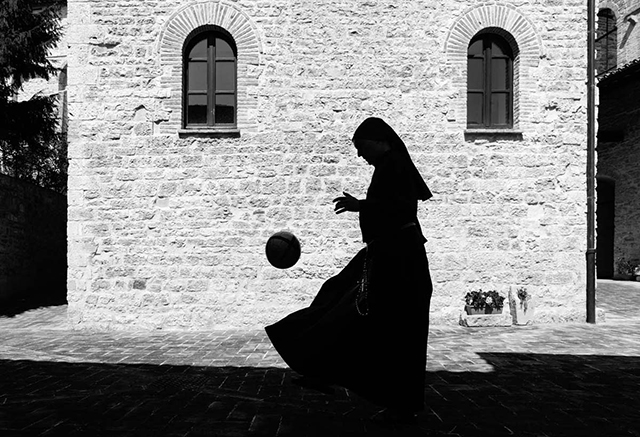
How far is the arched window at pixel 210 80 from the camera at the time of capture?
823cm

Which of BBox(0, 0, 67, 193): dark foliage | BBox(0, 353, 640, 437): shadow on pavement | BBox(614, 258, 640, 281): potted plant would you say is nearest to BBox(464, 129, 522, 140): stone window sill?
BBox(0, 353, 640, 437): shadow on pavement

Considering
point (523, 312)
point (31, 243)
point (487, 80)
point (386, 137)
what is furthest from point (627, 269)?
point (31, 243)

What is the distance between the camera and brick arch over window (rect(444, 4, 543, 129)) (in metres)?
8.12

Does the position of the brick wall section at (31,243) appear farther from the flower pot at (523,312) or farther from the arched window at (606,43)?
the arched window at (606,43)

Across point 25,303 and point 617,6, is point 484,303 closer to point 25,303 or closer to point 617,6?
point 25,303

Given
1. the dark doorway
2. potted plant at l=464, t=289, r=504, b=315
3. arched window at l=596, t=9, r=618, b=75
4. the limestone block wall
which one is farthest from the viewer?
arched window at l=596, t=9, r=618, b=75

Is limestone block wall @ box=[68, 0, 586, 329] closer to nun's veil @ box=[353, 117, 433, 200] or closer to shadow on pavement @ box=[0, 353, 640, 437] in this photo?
shadow on pavement @ box=[0, 353, 640, 437]

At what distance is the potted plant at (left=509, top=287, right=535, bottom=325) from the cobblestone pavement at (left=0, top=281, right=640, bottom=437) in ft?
1.76

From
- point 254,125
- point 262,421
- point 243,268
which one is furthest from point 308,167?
point 262,421

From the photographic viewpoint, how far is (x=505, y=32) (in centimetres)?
822

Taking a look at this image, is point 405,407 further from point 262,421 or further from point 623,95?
point 623,95

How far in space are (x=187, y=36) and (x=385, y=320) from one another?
20.7ft

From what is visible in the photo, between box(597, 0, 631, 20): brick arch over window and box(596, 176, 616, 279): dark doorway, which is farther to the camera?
box(597, 0, 631, 20): brick arch over window

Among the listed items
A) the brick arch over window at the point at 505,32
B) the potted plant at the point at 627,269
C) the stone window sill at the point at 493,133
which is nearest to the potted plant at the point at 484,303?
the stone window sill at the point at 493,133
